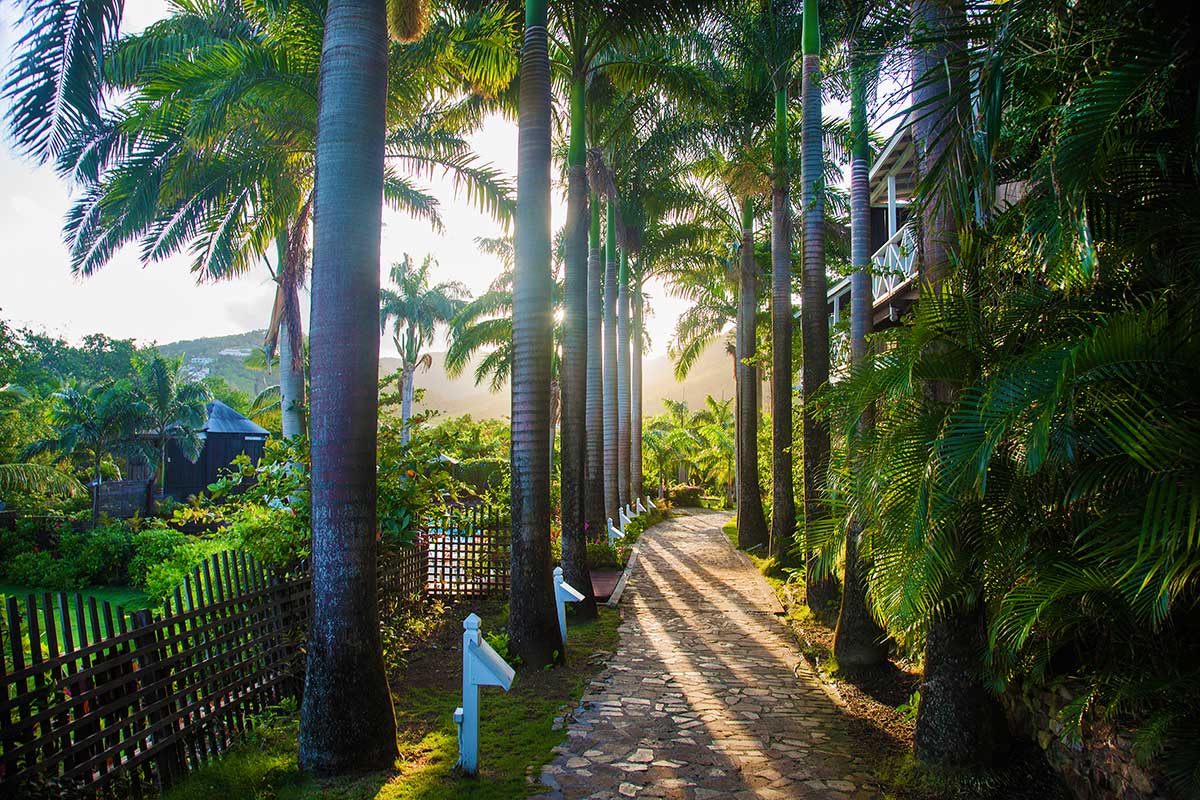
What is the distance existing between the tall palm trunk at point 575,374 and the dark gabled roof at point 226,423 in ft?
86.6

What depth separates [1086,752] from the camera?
4312 millimetres

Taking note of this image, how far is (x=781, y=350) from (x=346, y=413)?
11187mm

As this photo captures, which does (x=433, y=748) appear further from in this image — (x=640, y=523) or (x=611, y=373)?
(x=640, y=523)

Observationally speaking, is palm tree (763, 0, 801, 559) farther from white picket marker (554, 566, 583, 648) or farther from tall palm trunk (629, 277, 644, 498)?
tall palm trunk (629, 277, 644, 498)

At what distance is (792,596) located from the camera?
469 inches

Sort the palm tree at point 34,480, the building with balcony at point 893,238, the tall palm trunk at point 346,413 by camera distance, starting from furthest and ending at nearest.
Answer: the palm tree at point 34,480 → the building with balcony at point 893,238 → the tall palm trunk at point 346,413

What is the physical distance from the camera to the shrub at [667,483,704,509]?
131ft

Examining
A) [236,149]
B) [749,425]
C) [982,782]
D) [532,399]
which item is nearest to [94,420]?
[236,149]

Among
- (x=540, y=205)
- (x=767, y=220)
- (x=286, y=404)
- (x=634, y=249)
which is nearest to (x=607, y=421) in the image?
(x=634, y=249)

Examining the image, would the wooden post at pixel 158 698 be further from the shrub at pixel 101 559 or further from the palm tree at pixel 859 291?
the shrub at pixel 101 559

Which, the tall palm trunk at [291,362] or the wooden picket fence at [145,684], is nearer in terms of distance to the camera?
the wooden picket fence at [145,684]

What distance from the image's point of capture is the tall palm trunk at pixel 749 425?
18703mm

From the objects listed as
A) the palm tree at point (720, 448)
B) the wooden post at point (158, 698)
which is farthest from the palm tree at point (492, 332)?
the wooden post at point (158, 698)

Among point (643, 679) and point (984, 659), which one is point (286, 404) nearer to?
point (643, 679)
